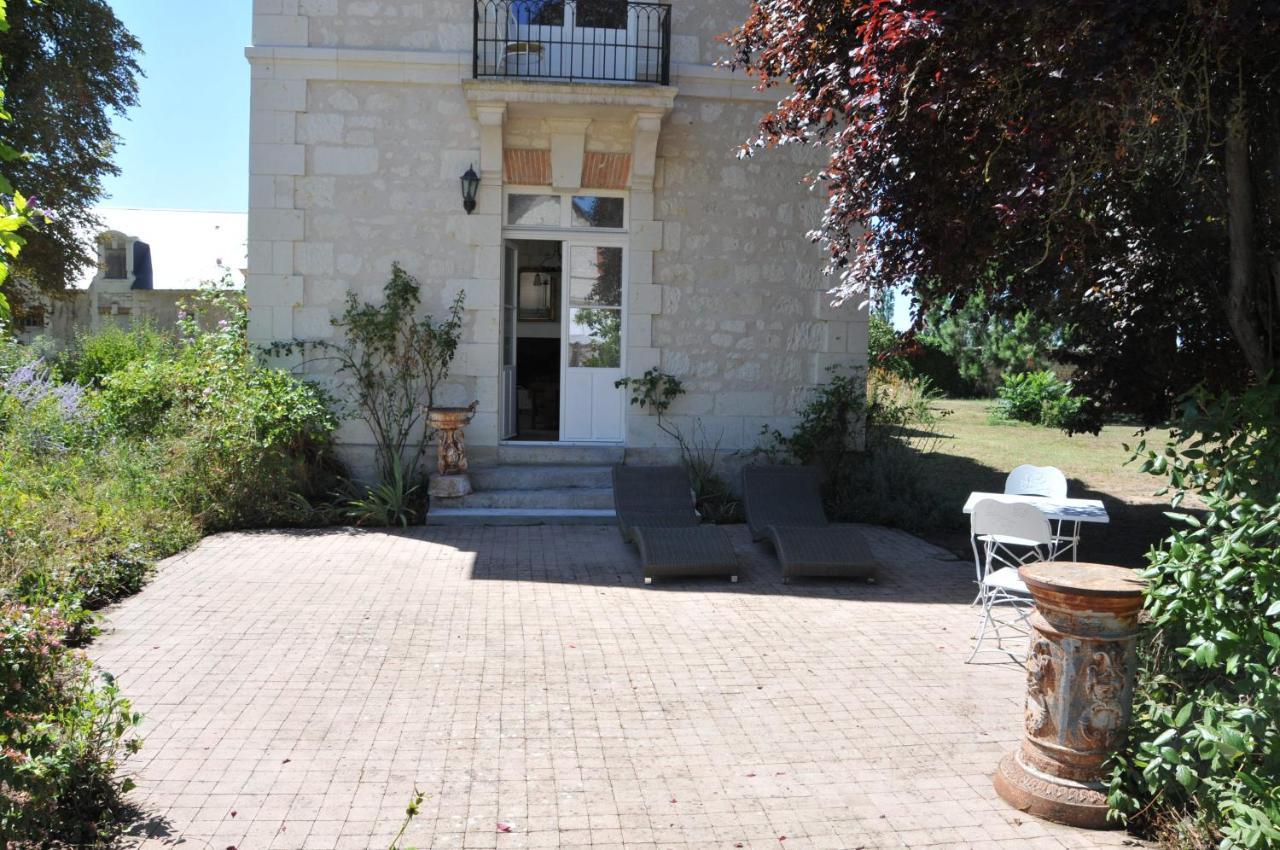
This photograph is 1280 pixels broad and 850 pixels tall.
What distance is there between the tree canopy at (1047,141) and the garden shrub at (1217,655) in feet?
4.30

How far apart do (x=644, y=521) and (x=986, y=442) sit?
11558 millimetres

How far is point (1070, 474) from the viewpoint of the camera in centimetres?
1391

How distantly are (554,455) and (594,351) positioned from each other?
1.24m

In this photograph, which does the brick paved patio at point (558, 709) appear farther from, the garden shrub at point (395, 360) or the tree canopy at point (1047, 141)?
the garden shrub at point (395, 360)

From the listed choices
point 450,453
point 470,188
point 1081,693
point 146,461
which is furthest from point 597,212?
point 1081,693

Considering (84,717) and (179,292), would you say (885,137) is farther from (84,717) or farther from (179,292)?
(179,292)

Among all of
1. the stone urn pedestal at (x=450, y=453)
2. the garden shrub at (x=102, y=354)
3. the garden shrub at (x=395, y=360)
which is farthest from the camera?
the garden shrub at (x=102, y=354)

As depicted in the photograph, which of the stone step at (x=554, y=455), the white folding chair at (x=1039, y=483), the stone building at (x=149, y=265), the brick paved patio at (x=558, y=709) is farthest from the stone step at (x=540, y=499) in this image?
the stone building at (x=149, y=265)

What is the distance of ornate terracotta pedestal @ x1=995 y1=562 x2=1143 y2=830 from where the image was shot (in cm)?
371

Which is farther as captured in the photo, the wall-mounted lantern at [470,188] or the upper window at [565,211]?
the upper window at [565,211]

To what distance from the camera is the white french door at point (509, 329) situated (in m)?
10.6

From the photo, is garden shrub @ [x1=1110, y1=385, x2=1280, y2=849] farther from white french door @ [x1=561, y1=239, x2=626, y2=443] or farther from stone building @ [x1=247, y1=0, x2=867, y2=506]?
white french door @ [x1=561, y1=239, x2=626, y2=443]

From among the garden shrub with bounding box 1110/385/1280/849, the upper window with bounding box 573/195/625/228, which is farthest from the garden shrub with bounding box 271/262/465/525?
the garden shrub with bounding box 1110/385/1280/849

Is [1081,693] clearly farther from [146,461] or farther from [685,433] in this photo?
[146,461]
